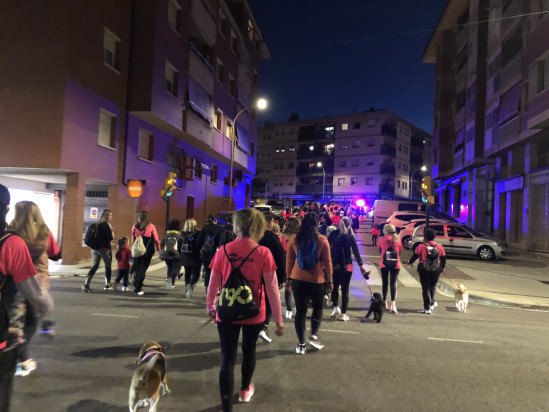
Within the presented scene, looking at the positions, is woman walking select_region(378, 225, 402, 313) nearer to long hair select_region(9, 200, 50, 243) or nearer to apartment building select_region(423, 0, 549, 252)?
long hair select_region(9, 200, 50, 243)

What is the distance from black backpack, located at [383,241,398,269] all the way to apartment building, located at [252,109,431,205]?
179 ft

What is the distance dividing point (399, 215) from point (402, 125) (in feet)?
160

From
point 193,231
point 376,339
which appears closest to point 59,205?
point 193,231

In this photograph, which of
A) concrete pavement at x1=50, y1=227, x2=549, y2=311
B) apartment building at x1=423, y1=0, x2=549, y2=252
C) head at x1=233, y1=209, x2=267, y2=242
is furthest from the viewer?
apartment building at x1=423, y1=0, x2=549, y2=252

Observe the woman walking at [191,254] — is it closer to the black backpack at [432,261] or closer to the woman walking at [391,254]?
the woman walking at [391,254]

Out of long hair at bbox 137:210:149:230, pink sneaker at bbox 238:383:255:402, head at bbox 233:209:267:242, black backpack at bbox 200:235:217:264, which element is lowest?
pink sneaker at bbox 238:383:255:402

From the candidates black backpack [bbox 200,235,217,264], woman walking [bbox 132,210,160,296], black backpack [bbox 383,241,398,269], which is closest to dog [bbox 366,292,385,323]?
black backpack [bbox 383,241,398,269]

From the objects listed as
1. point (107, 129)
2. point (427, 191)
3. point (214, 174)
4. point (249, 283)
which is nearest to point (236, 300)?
point (249, 283)

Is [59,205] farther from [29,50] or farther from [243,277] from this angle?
[243,277]

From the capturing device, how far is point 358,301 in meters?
8.61

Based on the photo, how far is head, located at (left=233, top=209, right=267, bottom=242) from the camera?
3330 millimetres

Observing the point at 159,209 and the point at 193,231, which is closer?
the point at 193,231

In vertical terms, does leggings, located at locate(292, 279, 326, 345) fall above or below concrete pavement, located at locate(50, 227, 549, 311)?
above

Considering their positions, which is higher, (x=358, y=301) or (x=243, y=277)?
(x=243, y=277)
